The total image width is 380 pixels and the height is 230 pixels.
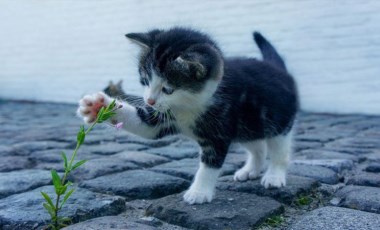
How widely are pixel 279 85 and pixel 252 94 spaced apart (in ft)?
1.04

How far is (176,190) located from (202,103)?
1.78ft

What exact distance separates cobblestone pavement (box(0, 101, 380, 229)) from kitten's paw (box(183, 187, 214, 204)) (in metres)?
0.04

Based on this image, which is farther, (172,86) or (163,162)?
(163,162)

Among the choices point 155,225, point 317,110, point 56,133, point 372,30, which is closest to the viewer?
point 155,225

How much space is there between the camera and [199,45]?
6.93 ft

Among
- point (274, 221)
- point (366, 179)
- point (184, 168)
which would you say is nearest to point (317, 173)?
point (366, 179)

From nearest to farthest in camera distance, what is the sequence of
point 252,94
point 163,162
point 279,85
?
point 252,94 < point 279,85 < point 163,162

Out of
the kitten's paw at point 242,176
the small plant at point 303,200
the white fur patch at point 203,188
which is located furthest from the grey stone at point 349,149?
the white fur patch at point 203,188

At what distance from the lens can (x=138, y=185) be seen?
2406 mm

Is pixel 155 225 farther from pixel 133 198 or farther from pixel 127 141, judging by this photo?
pixel 127 141

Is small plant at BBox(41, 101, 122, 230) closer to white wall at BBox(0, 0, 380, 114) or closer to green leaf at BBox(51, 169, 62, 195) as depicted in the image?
green leaf at BBox(51, 169, 62, 195)

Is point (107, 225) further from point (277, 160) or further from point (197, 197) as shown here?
point (277, 160)

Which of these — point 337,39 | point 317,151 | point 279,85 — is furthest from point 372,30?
point 279,85

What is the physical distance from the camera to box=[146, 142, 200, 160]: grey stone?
3596mm
